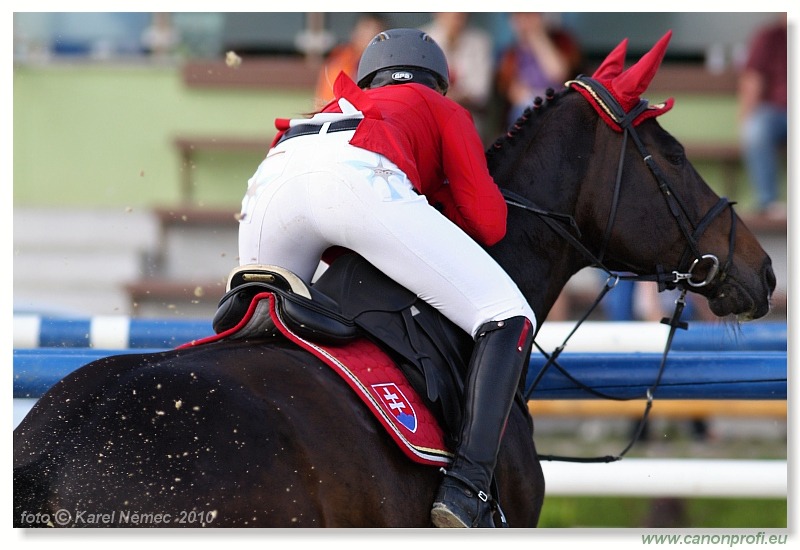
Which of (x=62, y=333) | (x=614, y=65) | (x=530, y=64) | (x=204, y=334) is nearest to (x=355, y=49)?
(x=530, y=64)

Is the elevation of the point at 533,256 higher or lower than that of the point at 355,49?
lower

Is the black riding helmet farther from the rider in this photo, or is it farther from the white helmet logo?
the rider

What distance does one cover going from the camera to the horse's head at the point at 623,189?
12.6 feet

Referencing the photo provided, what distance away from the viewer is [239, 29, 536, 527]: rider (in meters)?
3.19

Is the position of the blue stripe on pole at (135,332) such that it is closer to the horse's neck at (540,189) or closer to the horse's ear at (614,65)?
the horse's neck at (540,189)

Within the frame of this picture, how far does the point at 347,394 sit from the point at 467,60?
15.0ft

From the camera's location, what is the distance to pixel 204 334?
4.64m

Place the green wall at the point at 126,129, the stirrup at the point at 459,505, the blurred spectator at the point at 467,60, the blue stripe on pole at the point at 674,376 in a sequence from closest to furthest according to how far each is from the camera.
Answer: the stirrup at the point at 459,505, the blue stripe on pole at the point at 674,376, the blurred spectator at the point at 467,60, the green wall at the point at 126,129

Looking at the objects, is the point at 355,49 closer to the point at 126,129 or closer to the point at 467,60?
the point at 467,60

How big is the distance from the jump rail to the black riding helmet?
1.49 m

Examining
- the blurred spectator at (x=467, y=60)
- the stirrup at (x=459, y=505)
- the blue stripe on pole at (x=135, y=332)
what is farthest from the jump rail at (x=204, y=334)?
the blurred spectator at (x=467, y=60)

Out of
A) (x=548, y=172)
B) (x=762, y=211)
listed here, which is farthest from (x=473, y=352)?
(x=762, y=211)

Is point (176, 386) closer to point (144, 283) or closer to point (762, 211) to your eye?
point (144, 283)

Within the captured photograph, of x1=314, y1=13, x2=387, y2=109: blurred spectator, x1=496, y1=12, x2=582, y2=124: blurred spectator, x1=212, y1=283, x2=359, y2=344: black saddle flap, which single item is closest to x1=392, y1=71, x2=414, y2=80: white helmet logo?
x1=212, y1=283, x2=359, y2=344: black saddle flap
